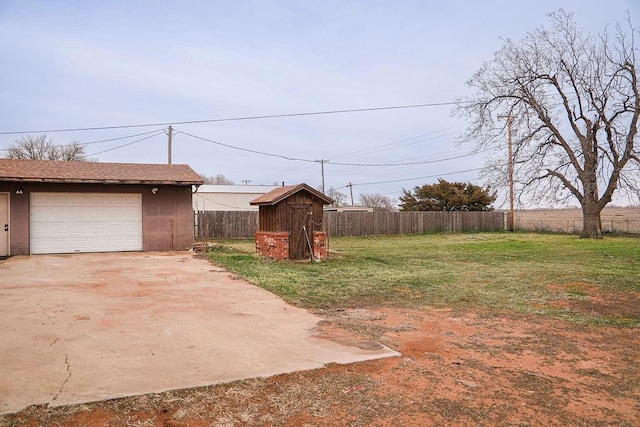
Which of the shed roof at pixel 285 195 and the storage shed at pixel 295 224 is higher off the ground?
the shed roof at pixel 285 195

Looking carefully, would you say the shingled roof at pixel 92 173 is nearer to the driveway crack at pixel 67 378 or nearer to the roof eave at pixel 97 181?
the roof eave at pixel 97 181

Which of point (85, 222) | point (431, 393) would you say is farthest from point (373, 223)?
point (431, 393)

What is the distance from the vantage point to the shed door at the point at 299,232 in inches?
560

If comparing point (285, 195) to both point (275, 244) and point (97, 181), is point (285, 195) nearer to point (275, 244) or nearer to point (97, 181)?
point (275, 244)

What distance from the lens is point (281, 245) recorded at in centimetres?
1404

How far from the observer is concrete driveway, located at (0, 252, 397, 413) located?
3.83m

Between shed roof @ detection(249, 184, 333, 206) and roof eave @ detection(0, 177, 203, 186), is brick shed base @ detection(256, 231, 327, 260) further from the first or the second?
roof eave @ detection(0, 177, 203, 186)

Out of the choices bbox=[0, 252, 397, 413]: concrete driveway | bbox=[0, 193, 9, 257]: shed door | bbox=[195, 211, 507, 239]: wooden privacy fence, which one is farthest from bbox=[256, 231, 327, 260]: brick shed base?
bbox=[0, 193, 9, 257]: shed door

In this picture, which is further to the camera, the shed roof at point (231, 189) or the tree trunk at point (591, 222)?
the shed roof at point (231, 189)

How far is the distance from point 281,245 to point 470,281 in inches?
231

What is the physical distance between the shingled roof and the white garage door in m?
0.69

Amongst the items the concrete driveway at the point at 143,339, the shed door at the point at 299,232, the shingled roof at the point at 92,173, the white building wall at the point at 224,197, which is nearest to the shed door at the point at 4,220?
the shingled roof at the point at 92,173

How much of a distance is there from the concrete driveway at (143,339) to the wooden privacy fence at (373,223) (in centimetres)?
1308

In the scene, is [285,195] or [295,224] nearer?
[285,195]
